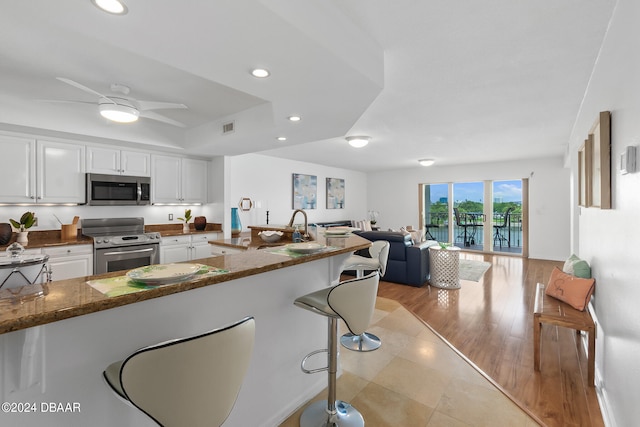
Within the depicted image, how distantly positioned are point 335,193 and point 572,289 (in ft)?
21.4

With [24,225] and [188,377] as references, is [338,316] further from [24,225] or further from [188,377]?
[24,225]

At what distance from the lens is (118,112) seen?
2516 mm

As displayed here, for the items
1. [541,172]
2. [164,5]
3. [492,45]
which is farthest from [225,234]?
[541,172]

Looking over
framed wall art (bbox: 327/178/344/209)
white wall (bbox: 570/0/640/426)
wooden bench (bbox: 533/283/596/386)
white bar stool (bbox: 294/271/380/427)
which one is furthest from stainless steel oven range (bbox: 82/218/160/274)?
framed wall art (bbox: 327/178/344/209)

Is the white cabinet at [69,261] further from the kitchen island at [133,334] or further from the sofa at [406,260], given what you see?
the sofa at [406,260]

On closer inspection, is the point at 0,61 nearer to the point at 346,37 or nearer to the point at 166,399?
the point at 346,37

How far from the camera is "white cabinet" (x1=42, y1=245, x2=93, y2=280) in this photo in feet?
11.0

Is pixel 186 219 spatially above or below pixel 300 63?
below

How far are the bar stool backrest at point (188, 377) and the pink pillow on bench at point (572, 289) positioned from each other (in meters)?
2.80

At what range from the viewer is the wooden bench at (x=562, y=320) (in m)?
2.17

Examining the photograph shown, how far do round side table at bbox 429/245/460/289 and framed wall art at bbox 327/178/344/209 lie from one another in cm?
414

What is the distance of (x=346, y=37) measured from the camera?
179 centimetres

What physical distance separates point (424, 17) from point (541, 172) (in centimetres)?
703

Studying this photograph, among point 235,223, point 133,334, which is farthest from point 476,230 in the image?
point 133,334
